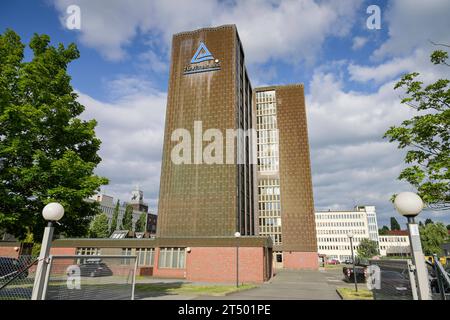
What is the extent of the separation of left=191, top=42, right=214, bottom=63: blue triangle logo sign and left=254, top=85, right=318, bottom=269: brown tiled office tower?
3107cm

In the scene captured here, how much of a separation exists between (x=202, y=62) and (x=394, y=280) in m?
42.6

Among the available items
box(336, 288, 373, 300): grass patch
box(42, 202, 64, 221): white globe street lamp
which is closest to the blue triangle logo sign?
box(336, 288, 373, 300): grass patch

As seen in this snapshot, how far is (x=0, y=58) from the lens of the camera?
563 inches

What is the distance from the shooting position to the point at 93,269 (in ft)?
29.3

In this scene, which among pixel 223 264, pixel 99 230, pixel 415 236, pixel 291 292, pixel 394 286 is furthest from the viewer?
pixel 99 230

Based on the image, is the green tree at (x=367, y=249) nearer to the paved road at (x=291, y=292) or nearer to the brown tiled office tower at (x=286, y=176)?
the brown tiled office tower at (x=286, y=176)

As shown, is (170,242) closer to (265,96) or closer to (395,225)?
(265,96)

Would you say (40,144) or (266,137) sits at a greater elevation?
(266,137)

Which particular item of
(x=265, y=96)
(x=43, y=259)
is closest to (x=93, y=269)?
(x=43, y=259)

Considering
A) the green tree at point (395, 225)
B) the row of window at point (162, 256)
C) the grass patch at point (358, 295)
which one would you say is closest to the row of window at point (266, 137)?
the row of window at point (162, 256)

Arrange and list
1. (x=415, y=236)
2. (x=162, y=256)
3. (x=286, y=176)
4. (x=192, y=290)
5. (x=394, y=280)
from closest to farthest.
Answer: (x=415, y=236) → (x=394, y=280) → (x=192, y=290) → (x=162, y=256) → (x=286, y=176)
